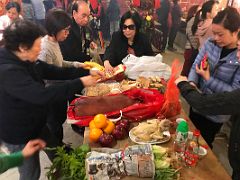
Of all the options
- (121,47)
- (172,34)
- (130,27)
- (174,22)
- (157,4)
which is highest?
(130,27)

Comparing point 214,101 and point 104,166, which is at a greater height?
point 214,101

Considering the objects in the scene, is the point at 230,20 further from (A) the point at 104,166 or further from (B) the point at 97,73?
(A) the point at 104,166

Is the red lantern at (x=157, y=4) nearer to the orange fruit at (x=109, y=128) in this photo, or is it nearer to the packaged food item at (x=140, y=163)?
the orange fruit at (x=109, y=128)

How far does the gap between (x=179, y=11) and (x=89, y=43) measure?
14.2 feet

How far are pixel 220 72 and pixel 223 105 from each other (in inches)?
21.2

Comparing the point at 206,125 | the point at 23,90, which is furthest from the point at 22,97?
the point at 206,125

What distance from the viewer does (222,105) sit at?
1450mm

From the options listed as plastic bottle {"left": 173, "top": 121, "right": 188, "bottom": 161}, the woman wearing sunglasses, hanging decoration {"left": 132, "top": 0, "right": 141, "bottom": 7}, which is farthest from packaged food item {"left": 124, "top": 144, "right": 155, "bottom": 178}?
hanging decoration {"left": 132, "top": 0, "right": 141, "bottom": 7}

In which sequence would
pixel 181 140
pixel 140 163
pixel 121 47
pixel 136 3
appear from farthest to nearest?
pixel 136 3 < pixel 121 47 < pixel 181 140 < pixel 140 163

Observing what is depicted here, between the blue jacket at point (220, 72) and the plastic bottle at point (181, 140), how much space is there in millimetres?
567

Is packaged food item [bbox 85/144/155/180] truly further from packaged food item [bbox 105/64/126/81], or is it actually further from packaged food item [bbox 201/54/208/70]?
packaged food item [bbox 105/64/126/81]

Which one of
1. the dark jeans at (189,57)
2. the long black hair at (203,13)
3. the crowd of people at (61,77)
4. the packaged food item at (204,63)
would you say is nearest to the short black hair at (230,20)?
the crowd of people at (61,77)

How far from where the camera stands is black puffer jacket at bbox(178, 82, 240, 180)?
1430 millimetres

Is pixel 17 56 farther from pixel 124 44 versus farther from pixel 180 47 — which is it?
pixel 180 47
